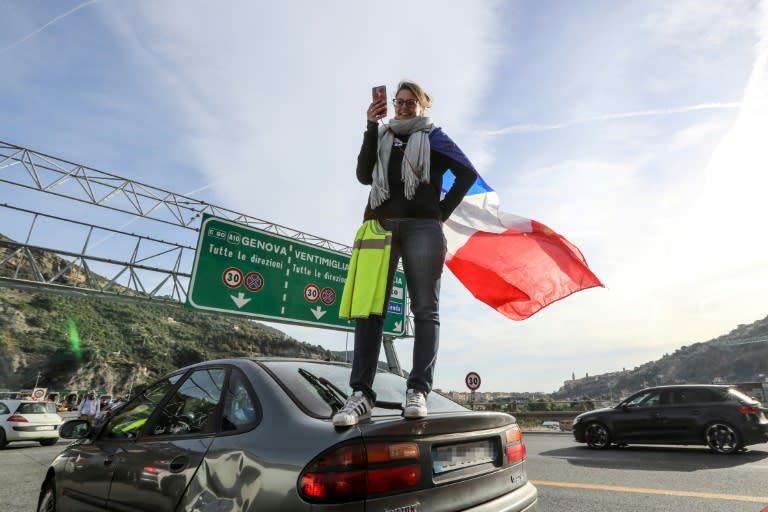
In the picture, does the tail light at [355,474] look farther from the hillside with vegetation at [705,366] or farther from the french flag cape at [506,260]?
the hillside with vegetation at [705,366]

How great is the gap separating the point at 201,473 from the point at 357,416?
745 millimetres

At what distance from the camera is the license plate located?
1.93 meters

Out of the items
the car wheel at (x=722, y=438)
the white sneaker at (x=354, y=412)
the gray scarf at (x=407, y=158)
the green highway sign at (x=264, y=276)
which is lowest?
the car wheel at (x=722, y=438)

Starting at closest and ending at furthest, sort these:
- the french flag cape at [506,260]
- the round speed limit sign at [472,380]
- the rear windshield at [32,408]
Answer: the french flag cape at [506,260] < the rear windshield at [32,408] < the round speed limit sign at [472,380]

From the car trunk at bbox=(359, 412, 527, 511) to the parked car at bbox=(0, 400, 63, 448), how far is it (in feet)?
50.4

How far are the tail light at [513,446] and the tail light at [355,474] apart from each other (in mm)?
768

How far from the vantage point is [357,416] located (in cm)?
193

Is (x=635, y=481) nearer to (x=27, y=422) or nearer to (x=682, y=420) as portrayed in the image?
(x=682, y=420)

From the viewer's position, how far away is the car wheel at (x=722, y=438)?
8.69 metres

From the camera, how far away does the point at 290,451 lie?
1761 mm

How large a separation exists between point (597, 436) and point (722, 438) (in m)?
2.35

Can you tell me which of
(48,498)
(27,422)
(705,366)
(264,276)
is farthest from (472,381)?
(705,366)

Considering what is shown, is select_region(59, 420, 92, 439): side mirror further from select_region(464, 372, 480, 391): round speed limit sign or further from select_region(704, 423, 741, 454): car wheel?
select_region(464, 372, 480, 391): round speed limit sign

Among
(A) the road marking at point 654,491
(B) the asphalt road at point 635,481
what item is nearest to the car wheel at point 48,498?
(B) the asphalt road at point 635,481
